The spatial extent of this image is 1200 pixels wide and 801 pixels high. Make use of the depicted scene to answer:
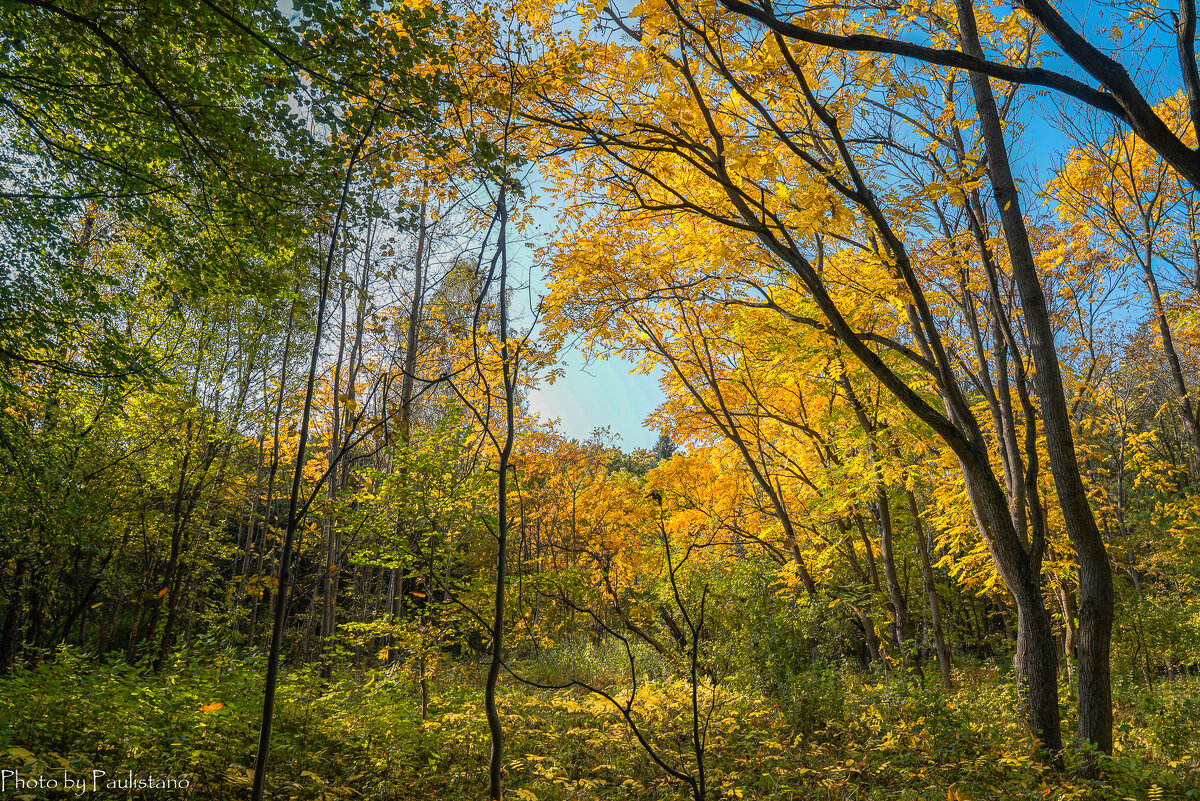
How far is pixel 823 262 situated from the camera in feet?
21.9

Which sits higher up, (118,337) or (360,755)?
(118,337)

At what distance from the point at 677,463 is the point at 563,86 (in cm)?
874

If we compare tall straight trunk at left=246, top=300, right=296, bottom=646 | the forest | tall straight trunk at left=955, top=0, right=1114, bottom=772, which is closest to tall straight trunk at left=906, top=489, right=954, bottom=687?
the forest

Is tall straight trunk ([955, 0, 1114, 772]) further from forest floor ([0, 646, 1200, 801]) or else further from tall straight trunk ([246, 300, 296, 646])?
tall straight trunk ([246, 300, 296, 646])

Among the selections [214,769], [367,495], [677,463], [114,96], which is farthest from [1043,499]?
[114,96]

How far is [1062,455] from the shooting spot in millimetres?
4383

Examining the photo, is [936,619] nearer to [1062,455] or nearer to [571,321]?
[1062,455]

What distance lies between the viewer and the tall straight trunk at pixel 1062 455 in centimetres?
423

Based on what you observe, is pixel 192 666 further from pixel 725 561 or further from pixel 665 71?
pixel 725 561

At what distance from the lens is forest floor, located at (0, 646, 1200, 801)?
371 cm

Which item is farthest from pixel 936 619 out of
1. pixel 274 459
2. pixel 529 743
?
pixel 274 459

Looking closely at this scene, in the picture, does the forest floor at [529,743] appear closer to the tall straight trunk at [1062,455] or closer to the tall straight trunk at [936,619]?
the tall straight trunk at [1062,455]

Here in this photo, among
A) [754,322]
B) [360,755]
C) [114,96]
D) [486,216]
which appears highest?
[114,96]

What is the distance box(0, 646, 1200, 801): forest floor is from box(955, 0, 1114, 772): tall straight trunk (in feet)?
1.78
